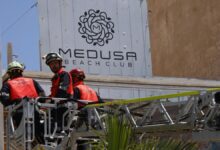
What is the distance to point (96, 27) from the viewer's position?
21.5 meters

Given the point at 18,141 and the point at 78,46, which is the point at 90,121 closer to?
the point at 18,141

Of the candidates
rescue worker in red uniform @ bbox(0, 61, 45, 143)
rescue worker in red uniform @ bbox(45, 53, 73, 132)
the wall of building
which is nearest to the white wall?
the wall of building

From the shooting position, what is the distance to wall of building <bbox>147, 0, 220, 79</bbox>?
2617 centimetres

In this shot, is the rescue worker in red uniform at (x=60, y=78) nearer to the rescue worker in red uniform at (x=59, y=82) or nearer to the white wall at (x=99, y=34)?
the rescue worker in red uniform at (x=59, y=82)

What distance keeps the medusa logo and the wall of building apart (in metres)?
5.45

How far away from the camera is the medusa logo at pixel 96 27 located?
69.7 ft

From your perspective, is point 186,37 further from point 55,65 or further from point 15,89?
point 15,89

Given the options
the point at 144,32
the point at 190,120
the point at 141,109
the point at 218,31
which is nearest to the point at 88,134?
the point at 141,109

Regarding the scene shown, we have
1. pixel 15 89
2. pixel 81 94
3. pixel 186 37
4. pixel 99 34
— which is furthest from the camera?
pixel 186 37

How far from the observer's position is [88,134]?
1073 centimetres

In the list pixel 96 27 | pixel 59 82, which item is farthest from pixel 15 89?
pixel 96 27

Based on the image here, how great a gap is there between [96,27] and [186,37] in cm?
680

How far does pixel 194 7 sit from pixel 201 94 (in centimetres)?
1795

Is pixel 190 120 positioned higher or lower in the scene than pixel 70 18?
lower
